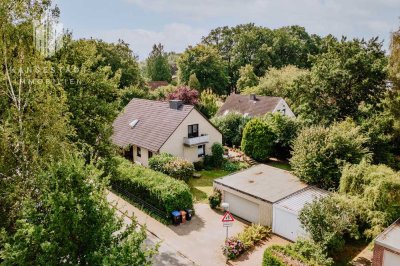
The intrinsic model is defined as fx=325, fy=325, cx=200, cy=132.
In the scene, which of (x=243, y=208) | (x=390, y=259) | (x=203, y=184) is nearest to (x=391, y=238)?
(x=390, y=259)

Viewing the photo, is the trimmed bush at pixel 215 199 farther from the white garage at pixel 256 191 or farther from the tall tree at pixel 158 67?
the tall tree at pixel 158 67

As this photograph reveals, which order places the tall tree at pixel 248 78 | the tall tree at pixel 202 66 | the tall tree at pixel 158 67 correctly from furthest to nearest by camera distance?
the tall tree at pixel 158 67, the tall tree at pixel 202 66, the tall tree at pixel 248 78

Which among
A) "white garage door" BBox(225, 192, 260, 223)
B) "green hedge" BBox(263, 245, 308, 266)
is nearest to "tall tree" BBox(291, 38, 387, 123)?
"white garage door" BBox(225, 192, 260, 223)

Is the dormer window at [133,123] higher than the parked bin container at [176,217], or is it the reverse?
the dormer window at [133,123]

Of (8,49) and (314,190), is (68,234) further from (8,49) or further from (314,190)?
(314,190)

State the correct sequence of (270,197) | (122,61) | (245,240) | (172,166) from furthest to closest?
1. (122,61)
2. (172,166)
3. (270,197)
4. (245,240)

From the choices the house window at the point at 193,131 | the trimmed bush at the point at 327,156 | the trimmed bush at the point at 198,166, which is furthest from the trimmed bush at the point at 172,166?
the trimmed bush at the point at 327,156

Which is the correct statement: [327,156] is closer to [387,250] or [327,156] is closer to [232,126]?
[387,250]

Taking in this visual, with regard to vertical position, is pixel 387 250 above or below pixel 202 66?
below
